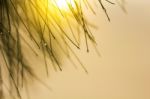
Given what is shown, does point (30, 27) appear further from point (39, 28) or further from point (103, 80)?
point (103, 80)

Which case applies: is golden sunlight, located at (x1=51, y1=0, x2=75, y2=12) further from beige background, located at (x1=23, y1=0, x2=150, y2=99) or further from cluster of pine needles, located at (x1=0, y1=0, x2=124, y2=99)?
beige background, located at (x1=23, y1=0, x2=150, y2=99)

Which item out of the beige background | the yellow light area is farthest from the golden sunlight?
the beige background

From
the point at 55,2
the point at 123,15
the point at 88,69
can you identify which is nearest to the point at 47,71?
the point at 88,69

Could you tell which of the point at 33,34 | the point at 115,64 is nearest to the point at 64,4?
the point at 33,34

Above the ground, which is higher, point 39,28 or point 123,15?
point 39,28

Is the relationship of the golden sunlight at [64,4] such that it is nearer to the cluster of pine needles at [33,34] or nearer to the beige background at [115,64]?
the cluster of pine needles at [33,34]
